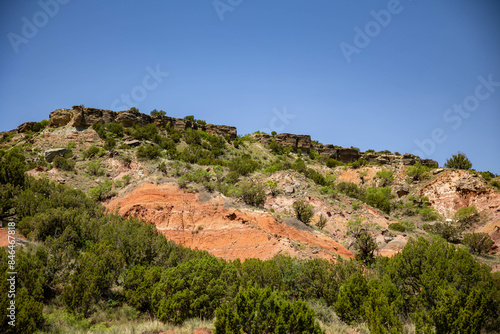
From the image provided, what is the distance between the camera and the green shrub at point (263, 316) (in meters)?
7.45

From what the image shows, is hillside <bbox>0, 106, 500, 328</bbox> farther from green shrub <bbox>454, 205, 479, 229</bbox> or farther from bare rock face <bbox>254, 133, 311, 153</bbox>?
bare rock face <bbox>254, 133, 311, 153</bbox>

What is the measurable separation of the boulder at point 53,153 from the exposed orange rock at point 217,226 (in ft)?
43.5

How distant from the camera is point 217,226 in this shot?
18656mm

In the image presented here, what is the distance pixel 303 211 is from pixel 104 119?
29418 mm

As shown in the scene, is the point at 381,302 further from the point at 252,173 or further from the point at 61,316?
the point at 252,173

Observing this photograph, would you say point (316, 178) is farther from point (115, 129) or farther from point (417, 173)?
point (115, 129)

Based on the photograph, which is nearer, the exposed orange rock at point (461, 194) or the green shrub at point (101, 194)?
the green shrub at point (101, 194)

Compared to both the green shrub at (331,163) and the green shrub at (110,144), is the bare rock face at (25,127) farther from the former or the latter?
the green shrub at (331,163)

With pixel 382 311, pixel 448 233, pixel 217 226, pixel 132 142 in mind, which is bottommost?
pixel 382 311

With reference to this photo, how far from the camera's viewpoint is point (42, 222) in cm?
1330

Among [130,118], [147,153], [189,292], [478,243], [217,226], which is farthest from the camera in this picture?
[130,118]

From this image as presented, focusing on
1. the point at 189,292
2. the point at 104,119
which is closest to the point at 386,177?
the point at 104,119

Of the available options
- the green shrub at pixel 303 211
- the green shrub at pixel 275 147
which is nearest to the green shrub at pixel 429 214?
the green shrub at pixel 303 211

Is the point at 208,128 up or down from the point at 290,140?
down
